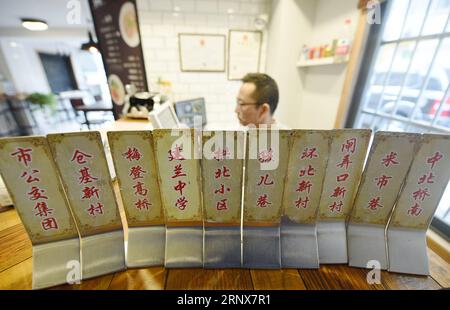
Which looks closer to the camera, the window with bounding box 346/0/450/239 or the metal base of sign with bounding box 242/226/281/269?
the metal base of sign with bounding box 242/226/281/269

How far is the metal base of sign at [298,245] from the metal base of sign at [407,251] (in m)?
0.21

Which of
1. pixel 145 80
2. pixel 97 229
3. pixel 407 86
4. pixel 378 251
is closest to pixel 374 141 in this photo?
pixel 378 251

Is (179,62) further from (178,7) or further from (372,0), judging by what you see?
(372,0)

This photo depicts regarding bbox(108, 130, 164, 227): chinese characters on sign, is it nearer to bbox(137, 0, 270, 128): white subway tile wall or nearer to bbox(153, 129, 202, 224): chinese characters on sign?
bbox(153, 129, 202, 224): chinese characters on sign

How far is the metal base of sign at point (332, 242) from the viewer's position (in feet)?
1.70

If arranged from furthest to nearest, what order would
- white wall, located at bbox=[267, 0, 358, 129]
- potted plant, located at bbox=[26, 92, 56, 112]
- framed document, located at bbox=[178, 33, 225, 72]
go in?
potted plant, located at bbox=[26, 92, 56, 112]
framed document, located at bbox=[178, 33, 225, 72]
white wall, located at bbox=[267, 0, 358, 129]

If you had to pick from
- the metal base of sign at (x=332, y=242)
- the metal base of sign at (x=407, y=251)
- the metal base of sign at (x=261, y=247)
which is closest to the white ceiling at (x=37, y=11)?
the metal base of sign at (x=261, y=247)

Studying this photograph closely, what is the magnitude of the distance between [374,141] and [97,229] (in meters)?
0.76

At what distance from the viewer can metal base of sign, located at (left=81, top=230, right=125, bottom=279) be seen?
0.48m

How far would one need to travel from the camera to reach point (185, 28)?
1.78 metres

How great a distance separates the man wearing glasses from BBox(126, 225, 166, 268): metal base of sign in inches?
27.5

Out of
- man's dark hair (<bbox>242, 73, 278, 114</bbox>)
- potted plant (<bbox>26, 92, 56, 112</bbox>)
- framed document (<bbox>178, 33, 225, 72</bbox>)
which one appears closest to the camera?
man's dark hair (<bbox>242, 73, 278, 114</bbox>)

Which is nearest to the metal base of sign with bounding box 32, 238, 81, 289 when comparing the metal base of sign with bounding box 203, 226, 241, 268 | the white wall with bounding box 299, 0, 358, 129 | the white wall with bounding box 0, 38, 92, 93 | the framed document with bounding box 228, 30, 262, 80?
the metal base of sign with bounding box 203, 226, 241, 268

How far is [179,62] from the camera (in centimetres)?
188
